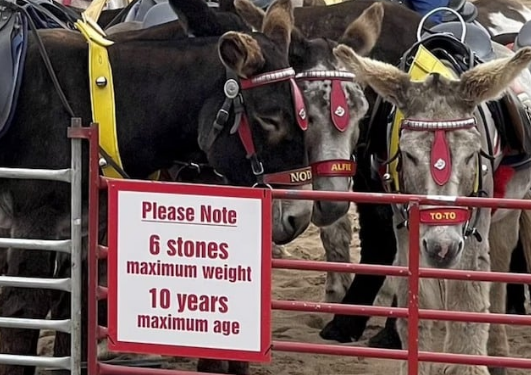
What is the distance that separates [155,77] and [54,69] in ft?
1.54

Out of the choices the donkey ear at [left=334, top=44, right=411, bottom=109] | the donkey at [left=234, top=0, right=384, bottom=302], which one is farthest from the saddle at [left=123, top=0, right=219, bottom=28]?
the donkey ear at [left=334, top=44, right=411, bottom=109]

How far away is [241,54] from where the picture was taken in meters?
5.66

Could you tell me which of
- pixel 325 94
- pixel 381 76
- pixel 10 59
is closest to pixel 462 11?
pixel 325 94

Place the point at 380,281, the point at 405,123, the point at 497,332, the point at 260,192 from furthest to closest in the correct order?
the point at 380,281, the point at 497,332, the point at 405,123, the point at 260,192

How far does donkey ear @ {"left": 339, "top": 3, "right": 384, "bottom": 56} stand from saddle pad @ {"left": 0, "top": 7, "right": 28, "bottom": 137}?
5.74ft

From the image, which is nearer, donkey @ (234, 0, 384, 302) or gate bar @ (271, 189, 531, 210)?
gate bar @ (271, 189, 531, 210)

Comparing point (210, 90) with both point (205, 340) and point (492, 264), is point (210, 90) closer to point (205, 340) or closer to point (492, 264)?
point (205, 340)

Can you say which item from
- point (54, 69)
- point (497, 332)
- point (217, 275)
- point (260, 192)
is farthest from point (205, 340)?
point (497, 332)

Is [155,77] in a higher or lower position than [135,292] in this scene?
higher

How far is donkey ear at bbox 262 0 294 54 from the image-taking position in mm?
6059

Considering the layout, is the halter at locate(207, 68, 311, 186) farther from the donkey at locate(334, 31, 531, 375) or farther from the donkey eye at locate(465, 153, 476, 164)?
the donkey eye at locate(465, 153, 476, 164)

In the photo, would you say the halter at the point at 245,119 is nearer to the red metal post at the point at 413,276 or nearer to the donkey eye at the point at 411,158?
the donkey eye at the point at 411,158

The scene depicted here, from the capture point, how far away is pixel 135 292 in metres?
4.79

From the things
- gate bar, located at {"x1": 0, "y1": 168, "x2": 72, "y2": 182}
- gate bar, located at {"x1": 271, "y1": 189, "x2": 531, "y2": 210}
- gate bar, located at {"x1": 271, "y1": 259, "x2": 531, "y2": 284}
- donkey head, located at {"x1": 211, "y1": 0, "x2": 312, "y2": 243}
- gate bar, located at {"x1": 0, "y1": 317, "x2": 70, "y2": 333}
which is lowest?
gate bar, located at {"x1": 0, "y1": 317, "x2": 70, "y2": 333}
